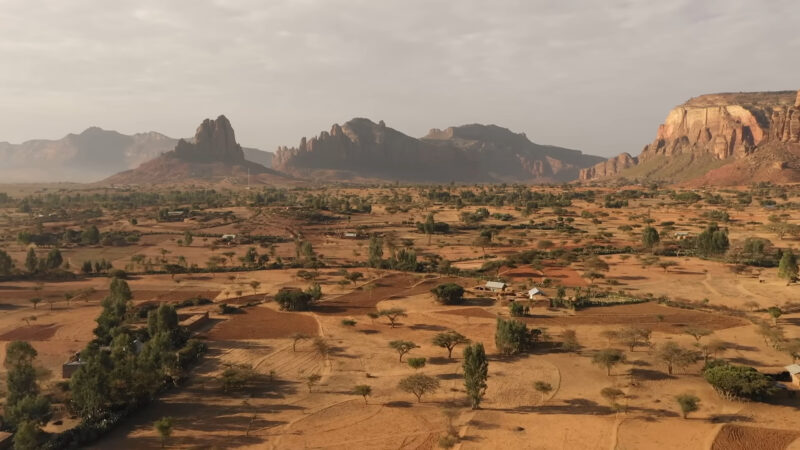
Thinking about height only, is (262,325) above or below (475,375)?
below

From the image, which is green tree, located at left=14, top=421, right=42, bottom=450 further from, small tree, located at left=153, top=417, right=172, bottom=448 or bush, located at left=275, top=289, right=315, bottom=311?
bush, located at left=275, top=289, right=315, bottom=311

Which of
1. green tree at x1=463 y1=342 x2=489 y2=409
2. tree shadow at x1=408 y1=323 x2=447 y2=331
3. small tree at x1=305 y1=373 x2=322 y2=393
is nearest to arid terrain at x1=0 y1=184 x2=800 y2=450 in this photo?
small tree at x1=305 y1=373 x2=322 y2=393

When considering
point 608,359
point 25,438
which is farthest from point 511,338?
point 25,438

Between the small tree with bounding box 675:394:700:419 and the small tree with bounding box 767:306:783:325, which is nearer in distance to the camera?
the small tree with bounding box 675:394:700:419

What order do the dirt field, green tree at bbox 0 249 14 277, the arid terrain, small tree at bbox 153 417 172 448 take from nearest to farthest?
1. small tree at bbox 153 417 172 448
2. the arid terrain
3. the dirt field
4. green tree at bbox 0 249 14 277

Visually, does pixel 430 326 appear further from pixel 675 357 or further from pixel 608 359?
pixel 675 357

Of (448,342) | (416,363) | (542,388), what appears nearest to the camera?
(542,388)

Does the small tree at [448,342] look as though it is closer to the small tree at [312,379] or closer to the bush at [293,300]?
the small tree at [312,379]
